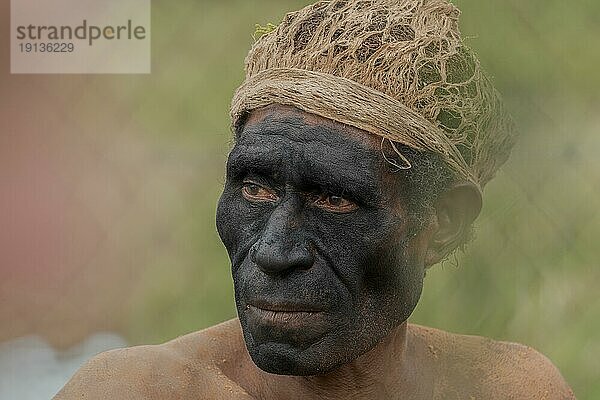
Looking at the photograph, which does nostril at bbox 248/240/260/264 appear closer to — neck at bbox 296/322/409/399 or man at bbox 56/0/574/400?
man at bbox 56/0/574/400

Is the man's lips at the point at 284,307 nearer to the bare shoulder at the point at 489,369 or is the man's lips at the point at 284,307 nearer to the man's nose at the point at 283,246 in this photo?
the man's nose at the point at 283,246

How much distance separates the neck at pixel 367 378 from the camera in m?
2.60

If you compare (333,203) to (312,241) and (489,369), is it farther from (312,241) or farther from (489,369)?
(489,369)

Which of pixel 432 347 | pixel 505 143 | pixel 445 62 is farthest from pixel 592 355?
pixel 445 62

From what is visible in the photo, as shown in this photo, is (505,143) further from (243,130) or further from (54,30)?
(54,30)

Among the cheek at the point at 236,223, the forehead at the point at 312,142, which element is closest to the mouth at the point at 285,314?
the cheek at the point at 236,223

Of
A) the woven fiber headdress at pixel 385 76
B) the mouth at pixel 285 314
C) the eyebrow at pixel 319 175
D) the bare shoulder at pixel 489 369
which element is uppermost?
the woven fiber headdress at pixel 385 76

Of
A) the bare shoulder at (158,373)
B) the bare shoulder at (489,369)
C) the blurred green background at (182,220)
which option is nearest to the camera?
the bare shoulder at (158,373)

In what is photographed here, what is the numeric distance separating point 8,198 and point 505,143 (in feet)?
6.53

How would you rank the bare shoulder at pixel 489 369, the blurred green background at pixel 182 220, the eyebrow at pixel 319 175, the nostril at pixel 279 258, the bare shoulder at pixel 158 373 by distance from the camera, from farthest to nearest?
the blurred green background at pixel 182 220, the bare shoulder at pixel 489 369, the bare shoulder at pixel 158 373, the eyebrow at pixel 319 175, the nostril at pixel 279 258

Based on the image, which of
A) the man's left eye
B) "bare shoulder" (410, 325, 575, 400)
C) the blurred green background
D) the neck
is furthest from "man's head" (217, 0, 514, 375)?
the blurred green background

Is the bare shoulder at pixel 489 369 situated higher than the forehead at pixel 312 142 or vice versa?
the forehead at pixel 312 142

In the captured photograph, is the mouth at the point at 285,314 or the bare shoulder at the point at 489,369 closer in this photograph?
the mouth at the point at 285,314

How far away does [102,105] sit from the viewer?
428 cm
